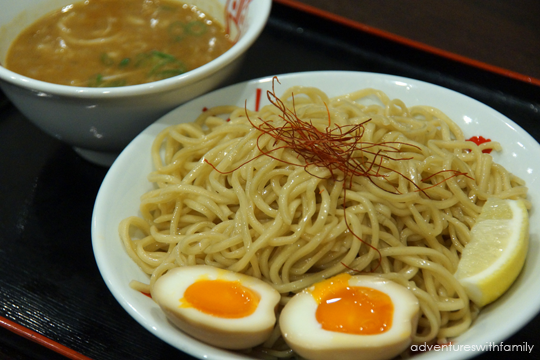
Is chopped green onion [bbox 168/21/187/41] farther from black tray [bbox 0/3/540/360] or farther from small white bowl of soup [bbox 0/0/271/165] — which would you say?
black tray [bbox 0/3/540/360]

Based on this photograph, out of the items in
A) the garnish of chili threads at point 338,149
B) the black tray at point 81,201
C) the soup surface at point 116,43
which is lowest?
the black tray at point 81,201

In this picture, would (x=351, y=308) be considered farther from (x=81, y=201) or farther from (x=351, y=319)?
(x=81, y=201)

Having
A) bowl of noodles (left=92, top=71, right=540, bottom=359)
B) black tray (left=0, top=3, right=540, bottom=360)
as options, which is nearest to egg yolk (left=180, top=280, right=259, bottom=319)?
bowl of noodles (left=92, top=71, right=540, bottom=359)

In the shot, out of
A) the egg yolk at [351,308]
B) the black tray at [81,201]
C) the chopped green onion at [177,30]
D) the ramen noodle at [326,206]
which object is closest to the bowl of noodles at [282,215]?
the ramen noodle at [326,206]

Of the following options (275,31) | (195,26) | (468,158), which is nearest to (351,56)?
(275,31)

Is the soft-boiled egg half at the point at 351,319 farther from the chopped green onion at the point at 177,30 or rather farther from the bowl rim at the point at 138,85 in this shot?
the chopped green onion at the point at 177,30

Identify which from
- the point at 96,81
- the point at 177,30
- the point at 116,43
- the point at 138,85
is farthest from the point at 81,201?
the point at 177,30

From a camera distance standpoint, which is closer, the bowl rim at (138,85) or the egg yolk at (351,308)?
the egg yolk at (351,308)

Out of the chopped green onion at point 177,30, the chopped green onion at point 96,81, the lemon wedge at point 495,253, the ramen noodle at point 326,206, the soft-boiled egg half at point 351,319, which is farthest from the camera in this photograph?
the chopped green onion at point 177,30

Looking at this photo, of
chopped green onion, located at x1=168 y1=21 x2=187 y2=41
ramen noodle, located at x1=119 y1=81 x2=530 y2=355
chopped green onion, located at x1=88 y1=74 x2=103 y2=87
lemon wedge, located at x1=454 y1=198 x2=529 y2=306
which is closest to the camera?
lemon wedge, located at x1=454 y1=198 x2=529 y2=306
